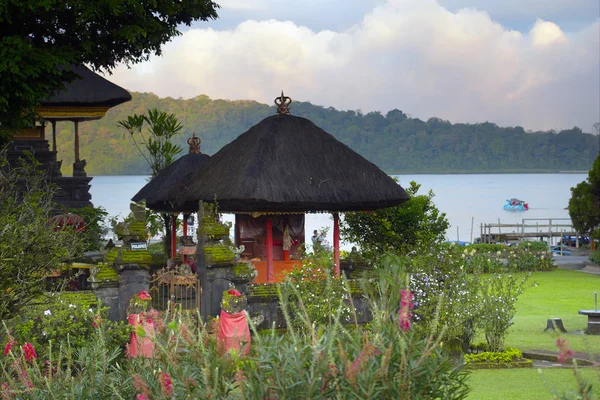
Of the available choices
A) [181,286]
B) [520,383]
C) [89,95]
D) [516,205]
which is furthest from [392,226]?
[516,205]

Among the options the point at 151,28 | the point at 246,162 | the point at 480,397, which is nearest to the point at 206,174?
the point at 246,162

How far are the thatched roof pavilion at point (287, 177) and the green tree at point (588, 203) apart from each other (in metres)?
21.0

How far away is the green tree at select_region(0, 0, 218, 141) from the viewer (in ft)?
49.7

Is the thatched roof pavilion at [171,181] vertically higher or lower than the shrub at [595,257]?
higher

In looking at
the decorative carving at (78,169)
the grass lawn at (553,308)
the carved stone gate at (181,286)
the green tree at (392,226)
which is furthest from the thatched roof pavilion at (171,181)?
the grass lawn at (553,308)

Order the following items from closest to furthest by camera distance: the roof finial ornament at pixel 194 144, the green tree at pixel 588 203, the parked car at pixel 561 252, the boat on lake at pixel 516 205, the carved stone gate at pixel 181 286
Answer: the carved stone gate at pixel 181 286 < the roof finial ornament at pixel 194 144 < the green tree at pixel 588 203 < the parked car at pixel 561 252 < the boat on lake at pixel 516 205

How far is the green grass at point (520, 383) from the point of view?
11.6 metres

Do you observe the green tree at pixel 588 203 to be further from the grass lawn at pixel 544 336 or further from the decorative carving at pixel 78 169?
the decorative carving at pixel 78 169

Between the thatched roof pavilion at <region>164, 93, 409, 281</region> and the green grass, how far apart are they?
6.42 metres

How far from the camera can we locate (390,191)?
2091 cm

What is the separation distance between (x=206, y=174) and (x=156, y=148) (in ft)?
31.6

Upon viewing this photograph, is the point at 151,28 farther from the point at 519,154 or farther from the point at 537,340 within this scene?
the point at 519,154

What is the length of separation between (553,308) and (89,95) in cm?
1495

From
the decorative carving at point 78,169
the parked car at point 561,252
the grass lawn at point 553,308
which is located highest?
the decorative carving at point 78,169
